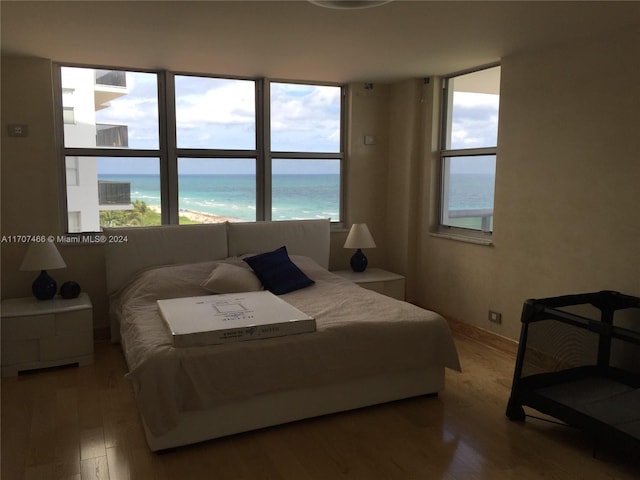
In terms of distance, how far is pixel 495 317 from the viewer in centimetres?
427

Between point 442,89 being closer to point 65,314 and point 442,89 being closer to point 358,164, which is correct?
point 358,164

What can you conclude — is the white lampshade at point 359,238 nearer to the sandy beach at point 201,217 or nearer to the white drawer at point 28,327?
the sandy beach at point 201,217

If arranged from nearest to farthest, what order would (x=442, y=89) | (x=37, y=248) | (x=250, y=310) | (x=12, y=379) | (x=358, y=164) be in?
(x=250, y=310), (x=12, y=379), (x=37, y=248), (x=442, y=89), (x=358, y=164)

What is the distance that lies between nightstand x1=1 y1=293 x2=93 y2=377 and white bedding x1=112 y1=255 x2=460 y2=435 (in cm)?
34

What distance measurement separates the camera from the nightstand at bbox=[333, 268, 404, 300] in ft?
15.5

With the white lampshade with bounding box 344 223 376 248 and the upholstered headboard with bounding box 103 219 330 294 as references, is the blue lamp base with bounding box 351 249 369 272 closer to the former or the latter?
the white lampshade with bounding box 344 223 376 248

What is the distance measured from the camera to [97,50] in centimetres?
375

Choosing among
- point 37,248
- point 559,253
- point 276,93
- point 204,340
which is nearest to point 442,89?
point 276,93

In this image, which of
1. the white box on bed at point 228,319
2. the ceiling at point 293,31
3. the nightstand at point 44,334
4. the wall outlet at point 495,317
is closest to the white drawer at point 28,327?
the nightstand at point 44,334

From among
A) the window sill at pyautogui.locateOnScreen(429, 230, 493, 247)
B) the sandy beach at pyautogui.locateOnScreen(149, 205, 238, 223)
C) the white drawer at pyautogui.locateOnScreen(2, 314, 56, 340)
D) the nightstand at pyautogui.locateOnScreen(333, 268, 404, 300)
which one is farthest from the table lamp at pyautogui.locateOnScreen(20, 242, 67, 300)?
the window sill at pyautogui.locateOnScreen(429, 230, 493, 247)

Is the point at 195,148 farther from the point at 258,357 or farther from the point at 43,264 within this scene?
the point at 258,357

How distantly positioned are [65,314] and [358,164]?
9.96 ft

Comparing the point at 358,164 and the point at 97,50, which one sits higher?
the point at 97,50

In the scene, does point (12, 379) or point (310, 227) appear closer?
point (12, 379)
